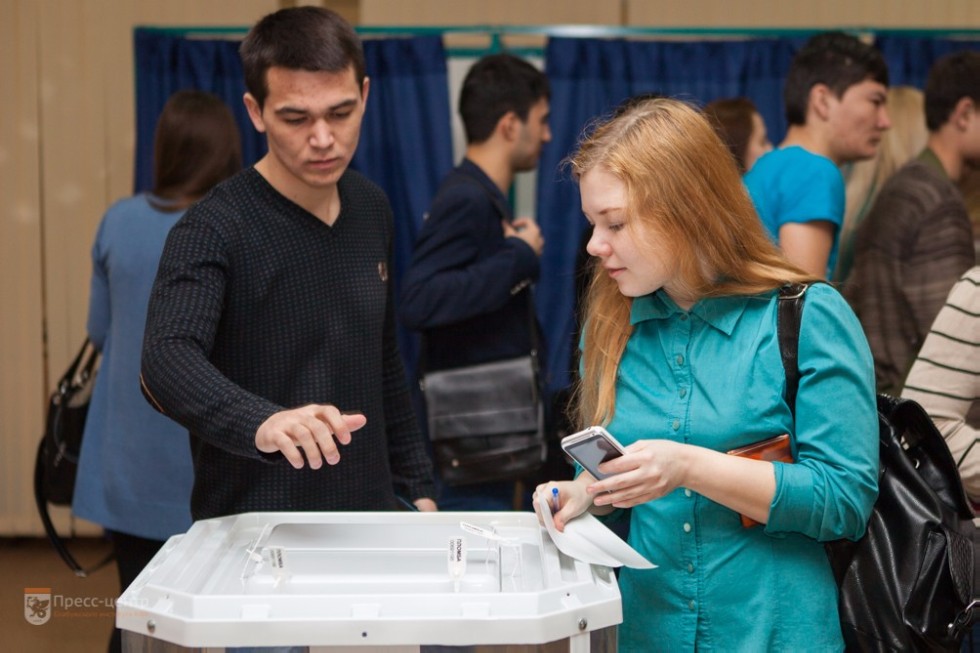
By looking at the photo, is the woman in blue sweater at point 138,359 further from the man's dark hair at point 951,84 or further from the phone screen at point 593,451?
the man's dark hair at point 951,84

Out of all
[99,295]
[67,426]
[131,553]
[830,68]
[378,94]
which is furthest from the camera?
[378,94]

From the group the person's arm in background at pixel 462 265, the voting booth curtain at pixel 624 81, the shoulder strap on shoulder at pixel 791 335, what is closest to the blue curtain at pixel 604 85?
the voting booth curtain at pixel 624 81

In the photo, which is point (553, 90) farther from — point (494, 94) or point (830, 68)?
point (830, 68)

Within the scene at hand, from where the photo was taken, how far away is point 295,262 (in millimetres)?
1790

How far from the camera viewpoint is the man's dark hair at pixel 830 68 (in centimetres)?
274

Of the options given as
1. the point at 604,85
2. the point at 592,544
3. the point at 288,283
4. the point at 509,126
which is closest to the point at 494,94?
the point at 509,126

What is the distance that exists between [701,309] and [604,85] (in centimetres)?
229

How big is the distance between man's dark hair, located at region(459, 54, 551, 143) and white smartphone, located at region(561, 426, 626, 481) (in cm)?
183

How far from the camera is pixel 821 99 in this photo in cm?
276

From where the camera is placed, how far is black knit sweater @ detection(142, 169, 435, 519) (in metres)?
1.61

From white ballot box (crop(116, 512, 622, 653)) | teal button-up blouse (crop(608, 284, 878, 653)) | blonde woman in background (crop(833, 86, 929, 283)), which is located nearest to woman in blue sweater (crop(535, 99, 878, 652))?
teal button-up blouse (crop(608, 284, 878, 653))

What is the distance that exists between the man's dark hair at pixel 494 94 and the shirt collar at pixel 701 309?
1.53 metres

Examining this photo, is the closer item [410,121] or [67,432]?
[67,432]

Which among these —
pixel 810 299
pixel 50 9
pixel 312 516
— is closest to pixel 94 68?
pixel 50 9
